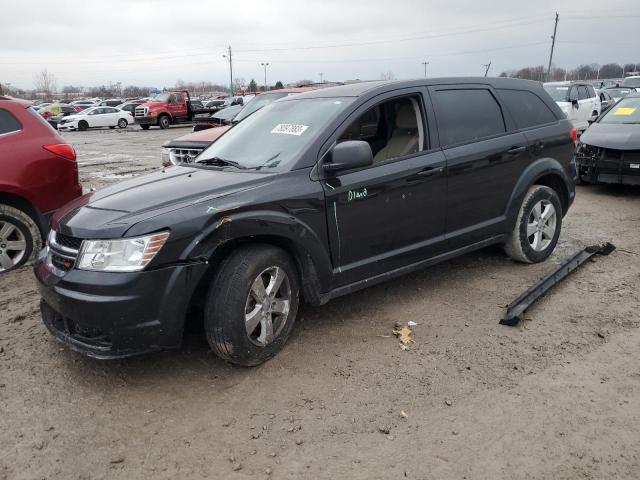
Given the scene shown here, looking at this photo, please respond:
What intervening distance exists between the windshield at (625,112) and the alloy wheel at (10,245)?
8.77 m

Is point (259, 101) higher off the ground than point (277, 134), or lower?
lower

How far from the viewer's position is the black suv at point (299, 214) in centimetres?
309

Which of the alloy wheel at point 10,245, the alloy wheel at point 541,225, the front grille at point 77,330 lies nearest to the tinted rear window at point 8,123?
the alloy wheel at point 10,245

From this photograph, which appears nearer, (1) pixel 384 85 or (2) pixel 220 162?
(2) pixel 220 162

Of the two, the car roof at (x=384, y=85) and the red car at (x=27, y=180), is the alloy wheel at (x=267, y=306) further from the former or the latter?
the red car at (x=27, y=180)

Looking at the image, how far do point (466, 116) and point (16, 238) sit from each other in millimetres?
4412

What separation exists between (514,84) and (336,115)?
226 cm

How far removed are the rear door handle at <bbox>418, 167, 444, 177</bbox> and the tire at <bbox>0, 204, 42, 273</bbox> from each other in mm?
3797

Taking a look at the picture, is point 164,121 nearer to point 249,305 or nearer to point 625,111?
point 625,111

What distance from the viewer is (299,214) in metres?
3.54

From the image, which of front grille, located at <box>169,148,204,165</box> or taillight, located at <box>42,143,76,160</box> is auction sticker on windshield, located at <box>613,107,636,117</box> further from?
taillight, located at <box>42,143,76,160</box>

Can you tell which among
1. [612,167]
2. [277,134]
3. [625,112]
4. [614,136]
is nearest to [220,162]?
[277,134]

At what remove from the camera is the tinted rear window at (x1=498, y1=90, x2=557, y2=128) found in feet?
16.4

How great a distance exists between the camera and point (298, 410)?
304 cm
